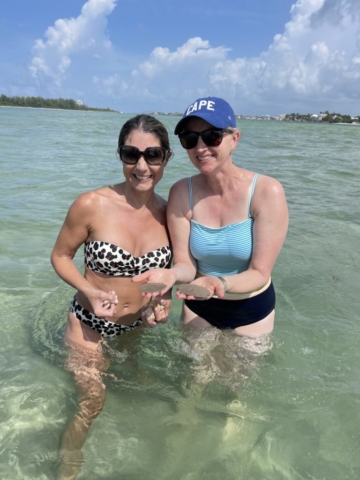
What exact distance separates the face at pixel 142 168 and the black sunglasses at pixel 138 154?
0.07 ft

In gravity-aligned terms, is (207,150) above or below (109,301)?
above

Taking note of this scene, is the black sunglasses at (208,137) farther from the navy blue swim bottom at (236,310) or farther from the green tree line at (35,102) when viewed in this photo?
A: the green tree line at (35,102)

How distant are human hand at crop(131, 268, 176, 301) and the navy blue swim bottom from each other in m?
0.56

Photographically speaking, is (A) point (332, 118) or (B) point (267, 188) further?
(A) point (332, 118)

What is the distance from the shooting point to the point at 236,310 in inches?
131

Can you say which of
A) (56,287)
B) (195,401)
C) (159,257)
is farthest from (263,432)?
(56,287)

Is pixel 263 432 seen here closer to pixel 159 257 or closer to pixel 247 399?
pixel 247 399

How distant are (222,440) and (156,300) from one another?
115 cm

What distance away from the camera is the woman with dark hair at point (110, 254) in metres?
3.02

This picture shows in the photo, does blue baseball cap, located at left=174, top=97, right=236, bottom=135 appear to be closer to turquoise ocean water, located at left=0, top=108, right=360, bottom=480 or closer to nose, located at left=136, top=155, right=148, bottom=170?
nose, located at left=136, top=155, right=148, bottom=170

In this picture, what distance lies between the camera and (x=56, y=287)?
222 inches

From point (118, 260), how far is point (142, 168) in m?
0.71

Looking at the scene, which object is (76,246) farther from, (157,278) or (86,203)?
(157,278)

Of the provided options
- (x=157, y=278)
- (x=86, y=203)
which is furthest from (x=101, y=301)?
(x=86, y=203)
